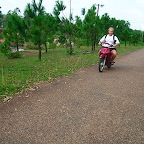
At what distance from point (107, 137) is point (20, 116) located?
→ 5.54 feet

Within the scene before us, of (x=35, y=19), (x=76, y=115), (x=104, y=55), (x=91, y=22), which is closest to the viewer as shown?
(x=76, y=115)

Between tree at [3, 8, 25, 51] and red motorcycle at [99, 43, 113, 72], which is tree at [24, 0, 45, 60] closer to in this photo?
tree at [3, 8, 25, 51]

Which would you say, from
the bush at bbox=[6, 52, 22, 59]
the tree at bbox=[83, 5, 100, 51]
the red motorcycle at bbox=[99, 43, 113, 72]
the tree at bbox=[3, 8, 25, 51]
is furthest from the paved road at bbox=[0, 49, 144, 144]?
the tree at bbox=[83, 5, 100, 51]

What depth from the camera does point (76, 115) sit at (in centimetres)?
418

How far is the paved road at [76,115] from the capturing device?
334 centimetres

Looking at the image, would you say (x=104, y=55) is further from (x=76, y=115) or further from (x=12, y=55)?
(x=12, y=55)

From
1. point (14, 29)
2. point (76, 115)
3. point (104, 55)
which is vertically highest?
point (14, 29)

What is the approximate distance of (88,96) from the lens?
5.39 meters

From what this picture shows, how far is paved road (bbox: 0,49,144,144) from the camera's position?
3.34 meters

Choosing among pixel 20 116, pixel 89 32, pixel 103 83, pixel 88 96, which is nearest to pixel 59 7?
pixel 89 32

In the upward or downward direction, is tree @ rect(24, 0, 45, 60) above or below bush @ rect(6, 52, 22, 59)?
above

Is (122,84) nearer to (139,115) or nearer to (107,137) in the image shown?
(139,115)

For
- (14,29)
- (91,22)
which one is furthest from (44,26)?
(91,22)

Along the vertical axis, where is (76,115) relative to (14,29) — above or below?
below
